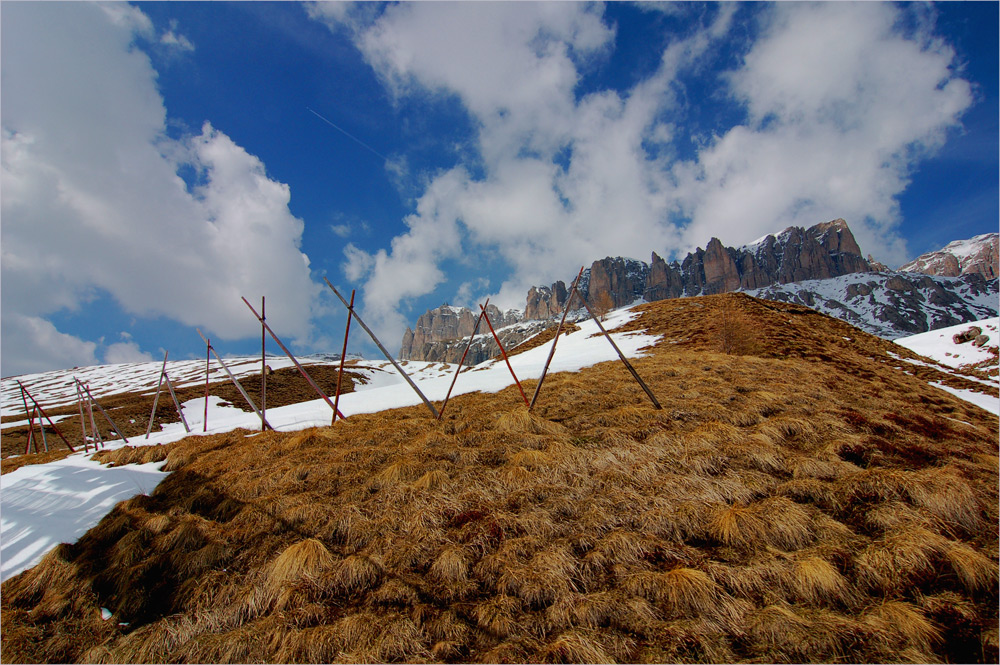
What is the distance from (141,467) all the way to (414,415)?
814 cm

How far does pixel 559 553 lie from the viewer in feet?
18.1

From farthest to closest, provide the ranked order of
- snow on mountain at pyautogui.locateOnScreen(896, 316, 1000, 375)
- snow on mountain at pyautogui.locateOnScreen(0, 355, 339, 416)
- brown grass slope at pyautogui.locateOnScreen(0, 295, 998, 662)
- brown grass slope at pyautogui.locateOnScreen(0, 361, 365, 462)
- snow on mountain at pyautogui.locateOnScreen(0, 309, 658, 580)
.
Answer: snow on mountain at pyautogui.locateOnScreen(0, 355, 339, 416)
snow on mountain at pyautogui.locateOnScreen(896, 316, 1000, 375)
brown grass slope at pyautogui.locateOnScreen(0, 361, 365, 462)
snow on mountain at pyautogui.locateOnScreen(0, 309, 658, 580)
brown grass slope at pyautogui.locateOnScreen(0, 295, 998, 662)

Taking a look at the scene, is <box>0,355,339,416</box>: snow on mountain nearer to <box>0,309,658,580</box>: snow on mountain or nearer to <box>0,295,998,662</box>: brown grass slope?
<box>0,309,658,580</box>: snow on mountain

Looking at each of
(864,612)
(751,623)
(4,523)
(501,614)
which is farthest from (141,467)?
(864,612)

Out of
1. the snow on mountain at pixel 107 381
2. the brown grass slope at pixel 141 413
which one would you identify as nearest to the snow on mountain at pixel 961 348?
the brown grass slope at pixel 141 413

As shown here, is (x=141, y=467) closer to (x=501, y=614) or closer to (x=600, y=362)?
(x=501, y=614)

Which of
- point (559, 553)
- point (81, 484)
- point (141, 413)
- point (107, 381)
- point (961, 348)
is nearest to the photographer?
point (559, 553)

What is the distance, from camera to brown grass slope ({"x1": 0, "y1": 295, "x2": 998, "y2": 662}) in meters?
4.34

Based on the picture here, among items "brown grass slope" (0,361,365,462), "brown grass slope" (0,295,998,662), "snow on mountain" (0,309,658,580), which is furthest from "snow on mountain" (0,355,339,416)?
"brown grass slope" (0,295,998,662)

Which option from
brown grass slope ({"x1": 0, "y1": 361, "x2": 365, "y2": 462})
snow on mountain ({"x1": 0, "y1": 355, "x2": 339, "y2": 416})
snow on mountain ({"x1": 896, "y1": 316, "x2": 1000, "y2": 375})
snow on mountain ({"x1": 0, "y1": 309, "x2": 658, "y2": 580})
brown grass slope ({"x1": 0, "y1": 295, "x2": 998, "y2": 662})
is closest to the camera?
brown grass slope ({"x1": 0, "y1": 295, "x2": 998, "y2": 662})

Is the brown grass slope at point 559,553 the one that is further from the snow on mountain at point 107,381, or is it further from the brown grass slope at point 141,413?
the snow on mountain at point 107,381

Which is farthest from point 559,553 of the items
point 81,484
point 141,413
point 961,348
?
point 961,348

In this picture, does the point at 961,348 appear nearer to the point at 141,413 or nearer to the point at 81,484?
the point at 81,484

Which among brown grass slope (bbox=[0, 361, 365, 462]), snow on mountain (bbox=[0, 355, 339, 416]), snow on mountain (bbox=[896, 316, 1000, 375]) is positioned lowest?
snow on mountain (bbox=[896, 316, 1000, 375])
